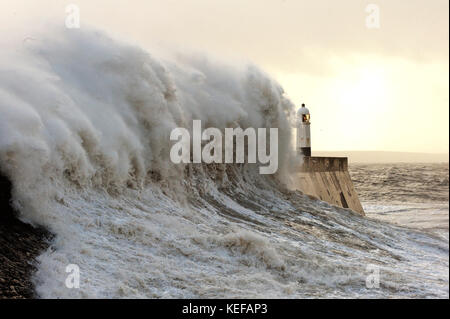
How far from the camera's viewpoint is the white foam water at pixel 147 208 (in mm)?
4445

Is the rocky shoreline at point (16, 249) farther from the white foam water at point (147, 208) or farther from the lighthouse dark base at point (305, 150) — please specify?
the lighthouse dark base at point (305, 150)

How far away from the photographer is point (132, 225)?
521 cm

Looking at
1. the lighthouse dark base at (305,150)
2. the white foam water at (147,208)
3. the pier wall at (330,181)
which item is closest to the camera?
the white foam water at (147,208)

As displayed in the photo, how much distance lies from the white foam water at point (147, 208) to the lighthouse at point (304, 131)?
17.7 ft

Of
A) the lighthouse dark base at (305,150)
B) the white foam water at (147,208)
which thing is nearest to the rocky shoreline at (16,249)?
the white foam water at (147,208)

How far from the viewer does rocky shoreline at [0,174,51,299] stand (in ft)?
12.3

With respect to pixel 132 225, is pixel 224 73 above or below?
above

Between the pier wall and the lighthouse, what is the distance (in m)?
1.07

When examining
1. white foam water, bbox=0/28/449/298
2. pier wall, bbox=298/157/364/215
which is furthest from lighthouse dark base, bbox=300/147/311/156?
white foam water, bbox=0/28/449/298

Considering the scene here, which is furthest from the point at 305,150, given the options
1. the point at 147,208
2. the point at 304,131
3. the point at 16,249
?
the point at 16,249
